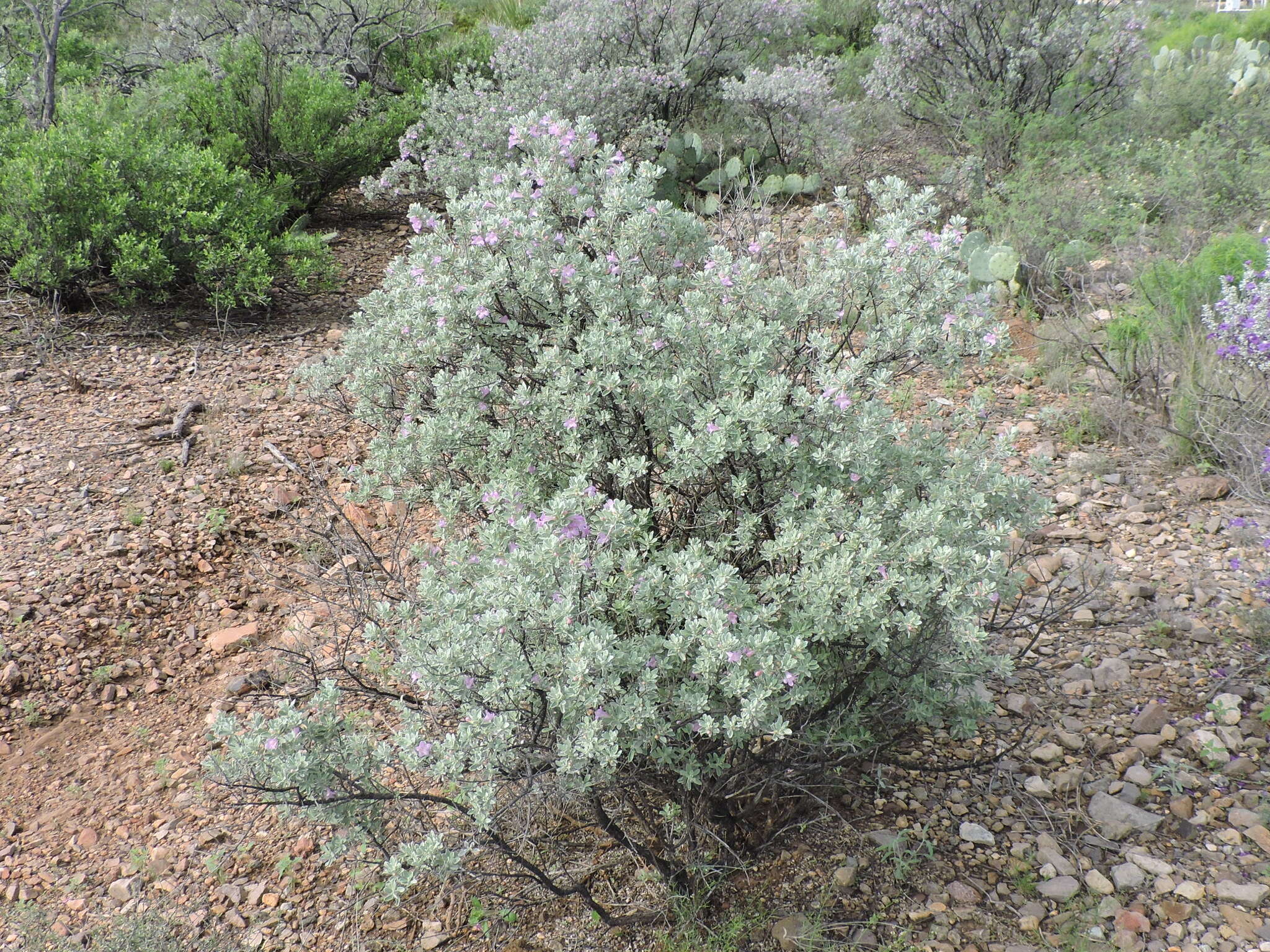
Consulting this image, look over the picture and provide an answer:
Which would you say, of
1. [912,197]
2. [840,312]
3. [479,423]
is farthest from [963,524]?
[479,423]

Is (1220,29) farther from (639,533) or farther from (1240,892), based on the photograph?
(639,533)

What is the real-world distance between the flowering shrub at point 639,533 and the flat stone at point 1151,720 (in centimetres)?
63

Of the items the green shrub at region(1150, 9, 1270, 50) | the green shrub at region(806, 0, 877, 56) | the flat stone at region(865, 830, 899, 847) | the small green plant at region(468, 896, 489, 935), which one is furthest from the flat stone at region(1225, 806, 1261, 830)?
the green shrub at region(1150, 9, 1270, 50)

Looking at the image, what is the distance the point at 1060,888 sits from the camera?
2229 mm

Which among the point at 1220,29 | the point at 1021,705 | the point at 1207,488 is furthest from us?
the point at 1220,29

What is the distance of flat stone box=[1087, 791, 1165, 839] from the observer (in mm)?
2344

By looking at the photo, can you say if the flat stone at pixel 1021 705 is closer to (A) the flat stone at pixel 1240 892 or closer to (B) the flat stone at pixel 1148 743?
(B) the flat stone at pixel 1148 743

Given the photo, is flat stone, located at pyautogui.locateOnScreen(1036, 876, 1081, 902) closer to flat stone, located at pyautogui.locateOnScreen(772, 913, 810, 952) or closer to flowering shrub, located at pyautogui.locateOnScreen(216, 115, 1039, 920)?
flowering shrub, located at pyautogui.locateOnScreen(216, 115, 1039, 920)

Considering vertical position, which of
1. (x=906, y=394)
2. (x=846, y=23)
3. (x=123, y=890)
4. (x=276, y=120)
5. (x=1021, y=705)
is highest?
(x=846, y=23)

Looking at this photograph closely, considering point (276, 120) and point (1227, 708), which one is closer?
point (1227, 708)

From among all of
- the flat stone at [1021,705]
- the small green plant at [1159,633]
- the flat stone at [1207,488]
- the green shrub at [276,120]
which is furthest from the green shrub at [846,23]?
the flat stone at [1021,705]

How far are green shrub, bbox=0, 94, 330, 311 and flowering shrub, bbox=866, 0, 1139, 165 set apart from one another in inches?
174

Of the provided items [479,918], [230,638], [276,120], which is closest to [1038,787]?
[479,918]

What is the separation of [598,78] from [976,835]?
18.4 ft
